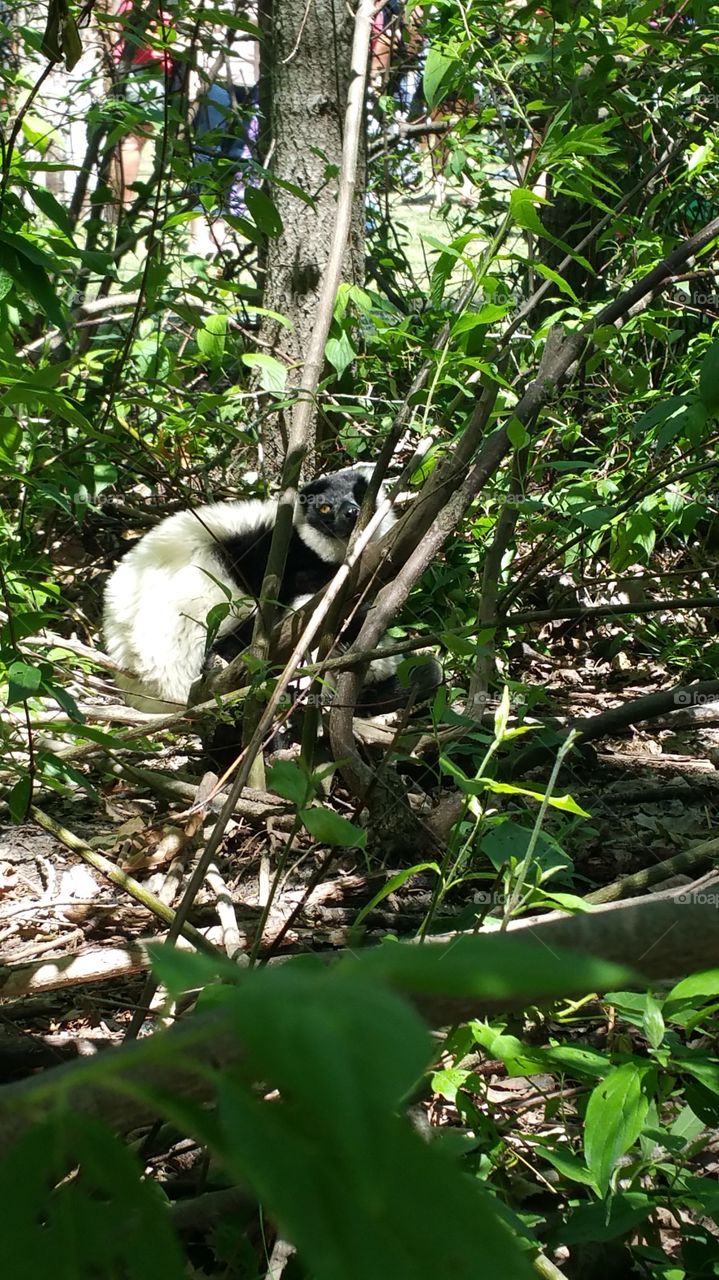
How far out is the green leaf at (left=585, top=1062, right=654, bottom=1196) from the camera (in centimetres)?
153

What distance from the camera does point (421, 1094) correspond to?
6.42 feet

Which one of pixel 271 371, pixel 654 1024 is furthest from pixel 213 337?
pixel 654 1024

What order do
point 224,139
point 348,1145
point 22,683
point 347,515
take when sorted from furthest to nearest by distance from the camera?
1. point 224,139
2. point 347,515
3. point 22,683
4. point 348,1145

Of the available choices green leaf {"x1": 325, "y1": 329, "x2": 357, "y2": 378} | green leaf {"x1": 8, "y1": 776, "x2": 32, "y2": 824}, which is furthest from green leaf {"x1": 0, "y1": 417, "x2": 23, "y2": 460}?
green leaf {"x1": 325, "y1": 329, "x2": 357, "y2": 378}

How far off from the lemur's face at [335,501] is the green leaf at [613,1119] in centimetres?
427

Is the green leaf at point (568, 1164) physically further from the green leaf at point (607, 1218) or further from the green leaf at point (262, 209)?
the green leaf at point (262, 209)

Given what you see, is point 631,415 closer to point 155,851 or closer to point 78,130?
point 155,851

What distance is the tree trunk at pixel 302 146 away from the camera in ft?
15.9

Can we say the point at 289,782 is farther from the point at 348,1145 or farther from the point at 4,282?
the point at 348,1145

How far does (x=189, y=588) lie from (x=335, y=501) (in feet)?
3.39

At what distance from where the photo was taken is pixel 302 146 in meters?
4.89

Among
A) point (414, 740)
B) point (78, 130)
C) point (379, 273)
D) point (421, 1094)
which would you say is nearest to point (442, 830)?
point (414, 740)

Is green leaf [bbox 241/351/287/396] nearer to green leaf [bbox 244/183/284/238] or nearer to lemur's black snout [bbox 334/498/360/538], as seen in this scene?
green leaf [bbox 244/183/284/238]

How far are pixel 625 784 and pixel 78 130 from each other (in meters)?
6.98
